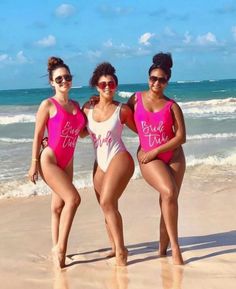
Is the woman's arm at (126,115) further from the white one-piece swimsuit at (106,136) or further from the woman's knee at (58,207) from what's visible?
the woman's knee at (58,207)

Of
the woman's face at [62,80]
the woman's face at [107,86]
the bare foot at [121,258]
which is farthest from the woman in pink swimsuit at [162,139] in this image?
the woman's face at [62,80]

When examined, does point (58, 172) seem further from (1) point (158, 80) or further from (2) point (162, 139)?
(1) point (158, 80)

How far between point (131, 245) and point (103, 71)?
209cm

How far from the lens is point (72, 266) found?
205 inches

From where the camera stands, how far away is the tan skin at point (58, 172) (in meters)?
5.03

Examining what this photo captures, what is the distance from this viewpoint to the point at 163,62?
5164 mm

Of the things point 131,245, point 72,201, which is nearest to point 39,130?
point 72,201

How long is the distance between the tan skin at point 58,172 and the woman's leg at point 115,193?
292 mm

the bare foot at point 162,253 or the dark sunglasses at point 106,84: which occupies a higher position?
the dark sunglasses at point 106,84

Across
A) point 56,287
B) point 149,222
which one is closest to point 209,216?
point 149,222

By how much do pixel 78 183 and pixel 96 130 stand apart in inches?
182

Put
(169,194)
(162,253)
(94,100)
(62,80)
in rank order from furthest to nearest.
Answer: (162,253)
(94,100)
(62,80)
(169,194)

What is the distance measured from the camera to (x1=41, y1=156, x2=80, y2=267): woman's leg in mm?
5012

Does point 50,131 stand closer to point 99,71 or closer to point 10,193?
point 99,71
